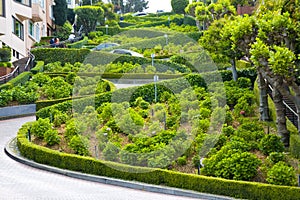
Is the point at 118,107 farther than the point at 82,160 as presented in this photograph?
Yes

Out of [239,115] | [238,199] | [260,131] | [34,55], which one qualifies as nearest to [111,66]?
[34,55]

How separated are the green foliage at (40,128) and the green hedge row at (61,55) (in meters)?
16.2

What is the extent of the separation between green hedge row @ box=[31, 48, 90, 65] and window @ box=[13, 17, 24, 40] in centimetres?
479

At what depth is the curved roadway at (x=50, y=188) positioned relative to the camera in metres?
15.5

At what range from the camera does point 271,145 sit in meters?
18.3

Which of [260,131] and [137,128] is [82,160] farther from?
[260,131]

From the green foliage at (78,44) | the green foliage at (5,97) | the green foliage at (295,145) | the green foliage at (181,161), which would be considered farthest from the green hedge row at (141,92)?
the green foliage at (78,44)

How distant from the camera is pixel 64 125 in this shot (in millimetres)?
22891

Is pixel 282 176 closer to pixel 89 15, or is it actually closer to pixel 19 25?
pixel 19 25

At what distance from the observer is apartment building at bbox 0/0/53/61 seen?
38856mm

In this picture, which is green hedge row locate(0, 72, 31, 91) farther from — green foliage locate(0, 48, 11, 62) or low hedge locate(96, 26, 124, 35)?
low hedge locate(96, 26, 124, 35)

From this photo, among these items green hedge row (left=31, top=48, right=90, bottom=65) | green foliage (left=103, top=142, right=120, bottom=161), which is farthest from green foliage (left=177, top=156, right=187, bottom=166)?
green hedge row (left=31, top=48, right=90, bottom=65)

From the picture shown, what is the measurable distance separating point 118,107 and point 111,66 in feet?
37.5

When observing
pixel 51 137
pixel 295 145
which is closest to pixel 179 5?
pixel 51 137
